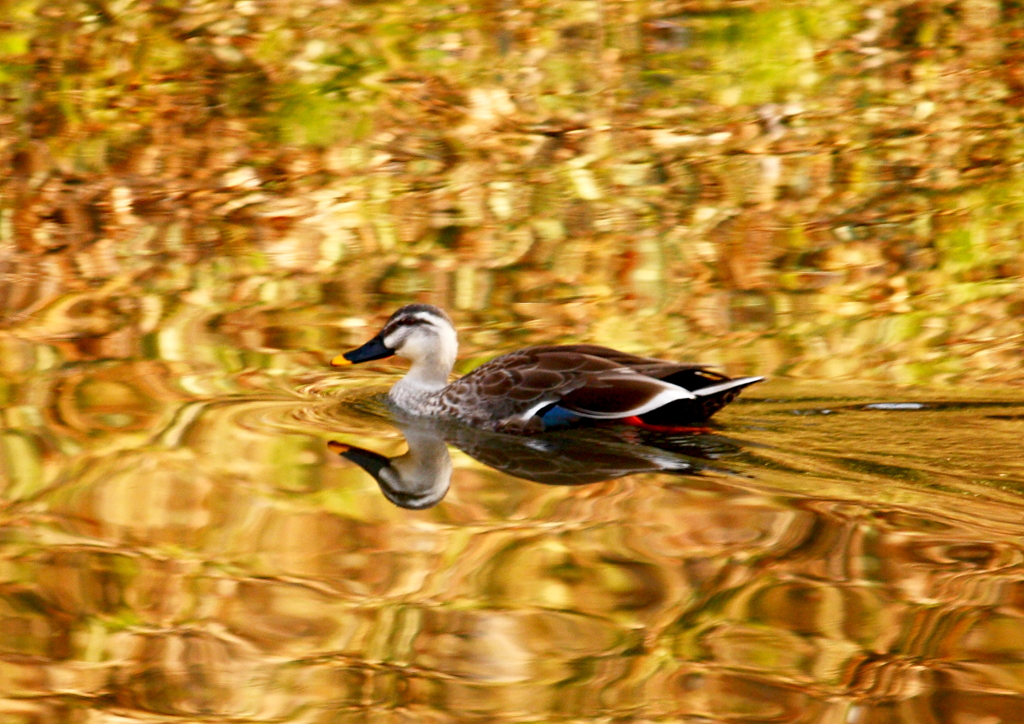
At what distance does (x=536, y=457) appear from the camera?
6.86m

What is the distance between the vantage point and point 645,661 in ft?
15.3

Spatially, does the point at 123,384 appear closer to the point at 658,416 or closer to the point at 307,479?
the point at 307,479

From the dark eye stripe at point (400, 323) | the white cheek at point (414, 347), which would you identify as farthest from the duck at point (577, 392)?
the dark eye stripe at point (400, 323)

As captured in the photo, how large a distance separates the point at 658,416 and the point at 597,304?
7.60 ft

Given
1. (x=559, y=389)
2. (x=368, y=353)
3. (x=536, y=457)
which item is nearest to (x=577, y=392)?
(x=559, y=389)

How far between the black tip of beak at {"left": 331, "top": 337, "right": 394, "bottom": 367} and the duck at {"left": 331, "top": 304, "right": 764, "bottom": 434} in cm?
32

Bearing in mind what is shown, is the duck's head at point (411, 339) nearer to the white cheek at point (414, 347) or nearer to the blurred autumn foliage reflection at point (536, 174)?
the white cheek at point (414, 347)

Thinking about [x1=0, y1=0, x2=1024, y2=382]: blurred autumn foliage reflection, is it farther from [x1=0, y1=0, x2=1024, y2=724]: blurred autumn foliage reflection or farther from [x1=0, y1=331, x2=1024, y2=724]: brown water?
[x1=0, y1=331, x2=1024, y2=724]: brown water

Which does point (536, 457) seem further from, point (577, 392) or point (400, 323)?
point (400, 323)

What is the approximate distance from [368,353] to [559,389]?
1.27 m

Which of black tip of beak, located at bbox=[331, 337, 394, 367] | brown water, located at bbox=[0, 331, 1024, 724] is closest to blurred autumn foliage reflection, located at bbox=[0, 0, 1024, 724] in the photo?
brown water, located at bbox=[0, 331, 1024, 724]

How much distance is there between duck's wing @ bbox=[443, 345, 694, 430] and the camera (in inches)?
274

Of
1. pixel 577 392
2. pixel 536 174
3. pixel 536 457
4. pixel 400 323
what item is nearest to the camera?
pixel 536 457

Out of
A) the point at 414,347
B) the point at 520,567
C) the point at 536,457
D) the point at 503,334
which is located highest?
the point at 520,567
